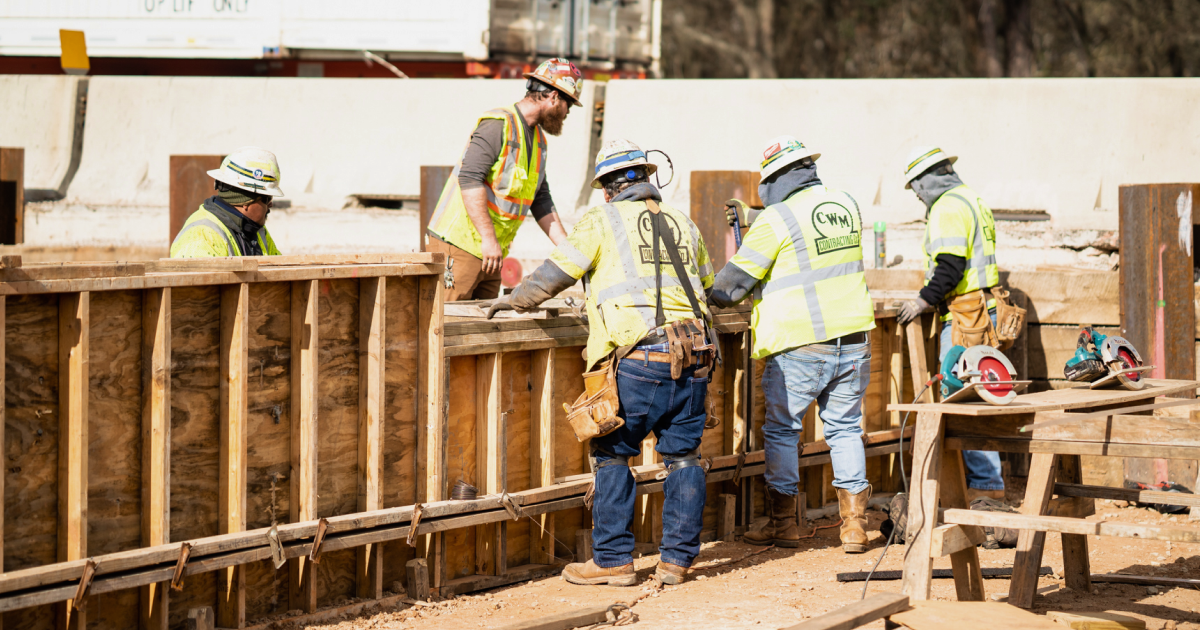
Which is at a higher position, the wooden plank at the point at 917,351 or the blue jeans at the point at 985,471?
the wooden plank at the point at 917,351

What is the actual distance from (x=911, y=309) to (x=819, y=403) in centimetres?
137

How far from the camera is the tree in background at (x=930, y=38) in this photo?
78.1ft

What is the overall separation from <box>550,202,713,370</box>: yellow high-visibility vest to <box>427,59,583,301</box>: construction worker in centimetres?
98

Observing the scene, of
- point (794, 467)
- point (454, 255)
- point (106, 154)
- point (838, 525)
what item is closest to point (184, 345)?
point (454, 255)

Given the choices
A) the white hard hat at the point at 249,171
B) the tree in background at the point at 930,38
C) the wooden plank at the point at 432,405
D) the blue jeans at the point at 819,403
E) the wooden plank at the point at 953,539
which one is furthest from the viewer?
the tree in background at the point at 930,38

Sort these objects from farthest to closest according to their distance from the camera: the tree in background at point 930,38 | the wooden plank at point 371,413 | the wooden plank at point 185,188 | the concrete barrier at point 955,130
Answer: the tree in background at point 930,38, the wooden plank at point 185,188, the concrete barrier at point 955,130, the wooden plank at point 371,413

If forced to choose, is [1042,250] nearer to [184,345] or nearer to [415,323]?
[415,323]

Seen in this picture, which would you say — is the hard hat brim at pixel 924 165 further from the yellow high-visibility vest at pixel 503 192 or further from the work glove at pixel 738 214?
the yellow high-visibility vest at pixel 503 192

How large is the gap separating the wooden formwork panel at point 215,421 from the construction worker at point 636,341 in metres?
0.79

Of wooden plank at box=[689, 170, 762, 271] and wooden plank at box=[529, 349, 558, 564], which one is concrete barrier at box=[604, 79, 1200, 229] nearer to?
wooden plank at box=[689, 170, 762, 271]

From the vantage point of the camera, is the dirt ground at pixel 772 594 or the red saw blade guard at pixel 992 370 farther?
the dirt ground at pixel 772 594

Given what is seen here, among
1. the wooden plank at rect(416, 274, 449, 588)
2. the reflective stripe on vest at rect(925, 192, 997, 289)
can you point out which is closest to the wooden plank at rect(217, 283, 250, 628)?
the wooden plank at rect(416, 274, 449, 588)

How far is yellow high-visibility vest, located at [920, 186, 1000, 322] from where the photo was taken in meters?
7.76

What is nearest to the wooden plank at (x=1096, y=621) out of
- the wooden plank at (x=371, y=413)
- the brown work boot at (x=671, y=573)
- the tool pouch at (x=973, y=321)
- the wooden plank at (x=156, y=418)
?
the brown work boot at (x=671, y=573)
